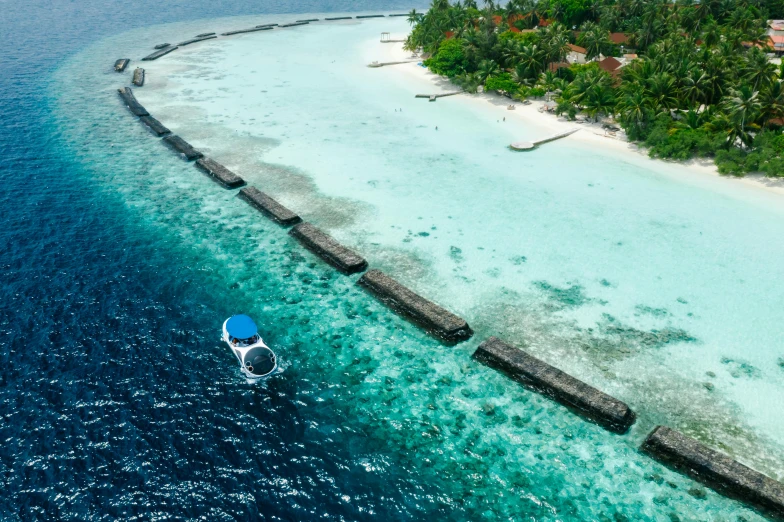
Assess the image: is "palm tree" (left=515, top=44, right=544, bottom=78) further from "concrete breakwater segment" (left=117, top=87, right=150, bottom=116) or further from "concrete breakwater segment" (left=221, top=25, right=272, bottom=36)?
"concrete breakwater segment" (left=221, top=25, right=272, bottom=36)

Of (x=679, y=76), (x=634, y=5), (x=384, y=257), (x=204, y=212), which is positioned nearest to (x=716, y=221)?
(x=679, y=76)

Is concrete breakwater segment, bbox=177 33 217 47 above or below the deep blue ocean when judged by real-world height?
above

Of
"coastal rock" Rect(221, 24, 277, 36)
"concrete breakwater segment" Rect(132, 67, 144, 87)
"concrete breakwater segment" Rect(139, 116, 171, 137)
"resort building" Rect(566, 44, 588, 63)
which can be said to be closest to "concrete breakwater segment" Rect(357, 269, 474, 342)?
"concrete breakwater segment" Rect(139, 116, 171, 137)

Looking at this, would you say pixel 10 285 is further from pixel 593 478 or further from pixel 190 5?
pixel 190 5

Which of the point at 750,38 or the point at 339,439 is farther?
the point at 750,38

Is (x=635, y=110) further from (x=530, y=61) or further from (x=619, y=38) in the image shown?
(x=619, y=38)

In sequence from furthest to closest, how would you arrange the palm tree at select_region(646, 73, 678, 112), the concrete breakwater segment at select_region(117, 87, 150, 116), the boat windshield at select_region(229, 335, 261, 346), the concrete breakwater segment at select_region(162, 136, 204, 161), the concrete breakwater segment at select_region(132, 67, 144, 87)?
the concrete breakwater segment at select_region(132, 67, 144, 87) → the concrete breakwater segment at select_region(117, 87, 150, 116) → the concrete breakwater segment at select_region(162, 136, 204, 161) → the palm tree at select_region(646, 73, 678, 112) → the boat windshield at select_region(229, 335, 261, 346)

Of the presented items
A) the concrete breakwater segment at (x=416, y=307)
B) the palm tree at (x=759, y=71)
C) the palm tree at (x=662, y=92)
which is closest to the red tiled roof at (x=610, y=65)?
the palm tree at (x=662, y=92)
